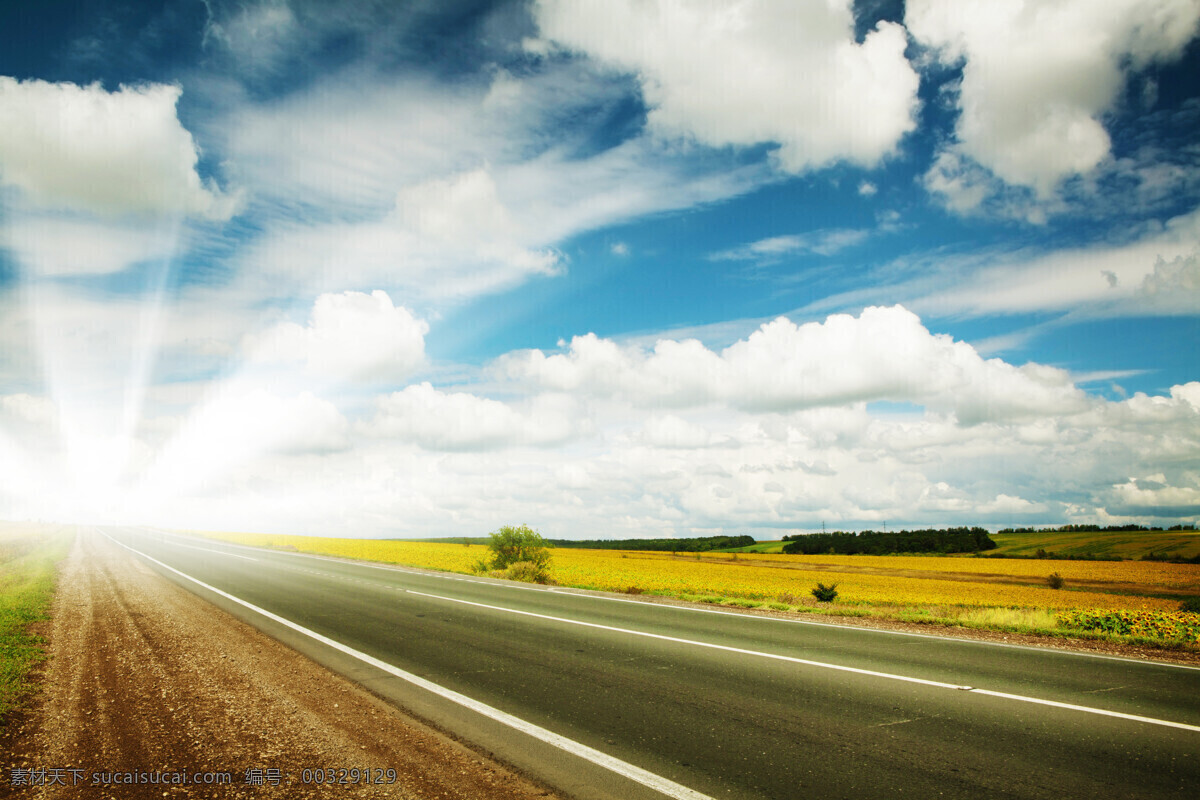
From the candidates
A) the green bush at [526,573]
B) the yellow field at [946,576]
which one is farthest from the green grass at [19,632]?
the yellow field at [946,576]

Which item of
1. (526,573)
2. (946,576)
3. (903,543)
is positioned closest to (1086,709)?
(526,573)

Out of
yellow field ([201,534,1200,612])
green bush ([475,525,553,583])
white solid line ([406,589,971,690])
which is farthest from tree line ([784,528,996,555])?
white solid line ([406,589,971,690])

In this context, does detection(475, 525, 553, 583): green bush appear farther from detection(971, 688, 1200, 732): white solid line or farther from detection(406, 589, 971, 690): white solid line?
detection(971, 688, 1200, 732): white solid line

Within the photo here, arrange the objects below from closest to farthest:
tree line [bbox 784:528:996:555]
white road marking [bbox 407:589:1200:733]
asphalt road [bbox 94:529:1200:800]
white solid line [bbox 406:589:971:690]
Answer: asphalt road [bbox 94:529:1200:800] < white road marking [bbox 407:589:1200:733] < white solid line [bbox 406:589:971:690] < tree line [bbox 784:528:996:555]

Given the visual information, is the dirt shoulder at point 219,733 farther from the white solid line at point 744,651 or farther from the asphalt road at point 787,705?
the white solid line at point 744,651

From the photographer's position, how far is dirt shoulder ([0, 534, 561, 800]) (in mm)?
4289

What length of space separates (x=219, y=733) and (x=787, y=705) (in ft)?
17.9

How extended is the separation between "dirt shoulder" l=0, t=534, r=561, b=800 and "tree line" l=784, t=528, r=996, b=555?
10667cm

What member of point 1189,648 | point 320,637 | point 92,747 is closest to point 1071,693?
point 1189,648

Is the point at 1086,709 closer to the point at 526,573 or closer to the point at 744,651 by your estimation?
the point at 744,651

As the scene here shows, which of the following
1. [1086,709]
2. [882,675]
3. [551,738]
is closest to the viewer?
[551,738]

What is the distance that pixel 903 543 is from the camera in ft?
345

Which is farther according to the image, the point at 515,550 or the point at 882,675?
the point at 515,550

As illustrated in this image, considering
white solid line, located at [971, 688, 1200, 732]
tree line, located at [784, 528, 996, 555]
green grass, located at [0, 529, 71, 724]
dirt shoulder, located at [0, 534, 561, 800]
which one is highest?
white solid line, located at [971, 688, 1200, 732]
